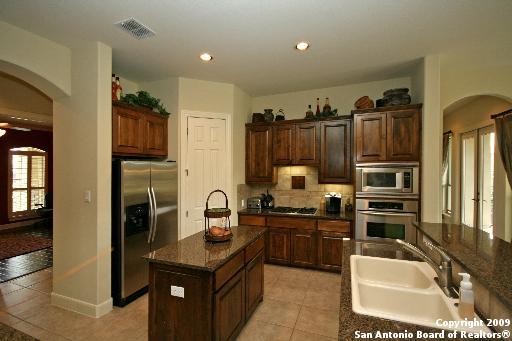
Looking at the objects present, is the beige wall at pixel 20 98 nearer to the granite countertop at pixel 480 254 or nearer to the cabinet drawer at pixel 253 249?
the cabinet drawer at pixel 253 249

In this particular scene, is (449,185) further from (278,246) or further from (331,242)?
(278,246)

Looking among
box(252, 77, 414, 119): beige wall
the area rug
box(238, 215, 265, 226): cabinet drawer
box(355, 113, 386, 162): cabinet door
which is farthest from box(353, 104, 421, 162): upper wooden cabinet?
the area rug

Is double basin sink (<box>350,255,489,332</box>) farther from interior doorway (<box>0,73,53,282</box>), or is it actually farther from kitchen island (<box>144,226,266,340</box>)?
interior doorway (<box>0,73,53,282</box>)

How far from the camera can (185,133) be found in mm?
3699

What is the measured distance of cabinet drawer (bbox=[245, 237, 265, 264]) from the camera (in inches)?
93.9

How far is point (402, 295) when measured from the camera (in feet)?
4.69

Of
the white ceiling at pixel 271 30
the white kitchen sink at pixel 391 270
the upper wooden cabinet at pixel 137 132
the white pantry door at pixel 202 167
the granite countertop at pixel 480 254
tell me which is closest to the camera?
the granite countertop at pixel 480 254

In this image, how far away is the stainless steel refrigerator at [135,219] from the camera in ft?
9.24

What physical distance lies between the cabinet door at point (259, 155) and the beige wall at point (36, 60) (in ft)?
8.44

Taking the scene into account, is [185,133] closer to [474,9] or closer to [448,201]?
[474,9]

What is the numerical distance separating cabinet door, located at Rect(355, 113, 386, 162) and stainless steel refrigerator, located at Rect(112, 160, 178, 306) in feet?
8.72

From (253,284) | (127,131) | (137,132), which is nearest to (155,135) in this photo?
(137,132)

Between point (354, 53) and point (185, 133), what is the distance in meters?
2.45

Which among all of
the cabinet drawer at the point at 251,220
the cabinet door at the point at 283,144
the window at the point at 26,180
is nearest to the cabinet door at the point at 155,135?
the cabinet drawer at the point at 251,220
